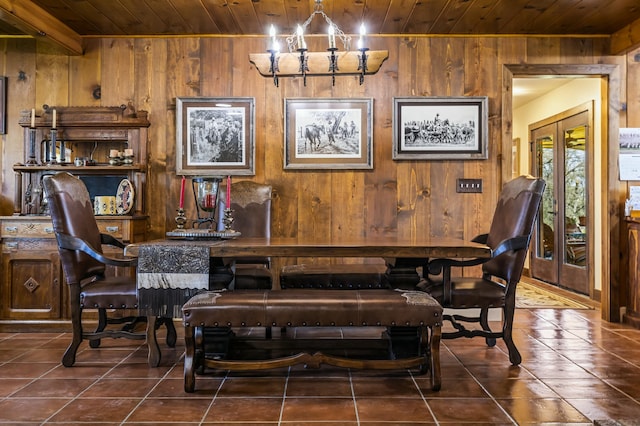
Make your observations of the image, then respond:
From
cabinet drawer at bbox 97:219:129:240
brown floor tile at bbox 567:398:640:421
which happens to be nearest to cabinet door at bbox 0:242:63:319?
cabinet drawer at bbox 97:219:129:240

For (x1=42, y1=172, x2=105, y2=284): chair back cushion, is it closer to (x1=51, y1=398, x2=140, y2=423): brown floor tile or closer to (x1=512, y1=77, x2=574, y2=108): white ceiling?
(x1=51, y1=398, x2=140, y2=423): brown floor tile

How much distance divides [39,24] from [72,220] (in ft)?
5.52

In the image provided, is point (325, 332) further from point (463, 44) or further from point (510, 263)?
point (463, 44)

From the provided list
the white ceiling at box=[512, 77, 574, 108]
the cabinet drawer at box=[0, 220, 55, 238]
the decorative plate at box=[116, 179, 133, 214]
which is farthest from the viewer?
the white ceiling at box=[512, 77, 574, 108]

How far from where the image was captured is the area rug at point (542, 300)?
4785 mm

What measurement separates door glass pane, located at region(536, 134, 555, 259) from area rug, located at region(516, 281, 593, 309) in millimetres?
810

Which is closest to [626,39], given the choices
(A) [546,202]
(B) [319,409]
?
(A) [546,202]

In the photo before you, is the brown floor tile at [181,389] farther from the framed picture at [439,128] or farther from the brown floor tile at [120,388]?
the framed picture at [439,128]

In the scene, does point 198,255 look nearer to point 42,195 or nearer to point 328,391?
point 328,391

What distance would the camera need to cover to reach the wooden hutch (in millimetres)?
3715

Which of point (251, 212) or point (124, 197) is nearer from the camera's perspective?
point (251, 212)

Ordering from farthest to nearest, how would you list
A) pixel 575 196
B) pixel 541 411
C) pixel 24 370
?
1. pixel 575 196
2. pixel 24 370
3. pixel 541 411

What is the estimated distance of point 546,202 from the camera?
6.49 m

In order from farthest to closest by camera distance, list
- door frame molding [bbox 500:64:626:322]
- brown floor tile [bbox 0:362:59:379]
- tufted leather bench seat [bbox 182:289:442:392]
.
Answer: door frame molding [bbox 500:64:626:322] → brown floor tile [bbox 0:362:59:379] → tufted leather bench seat [bbox 182:289:442:392]
